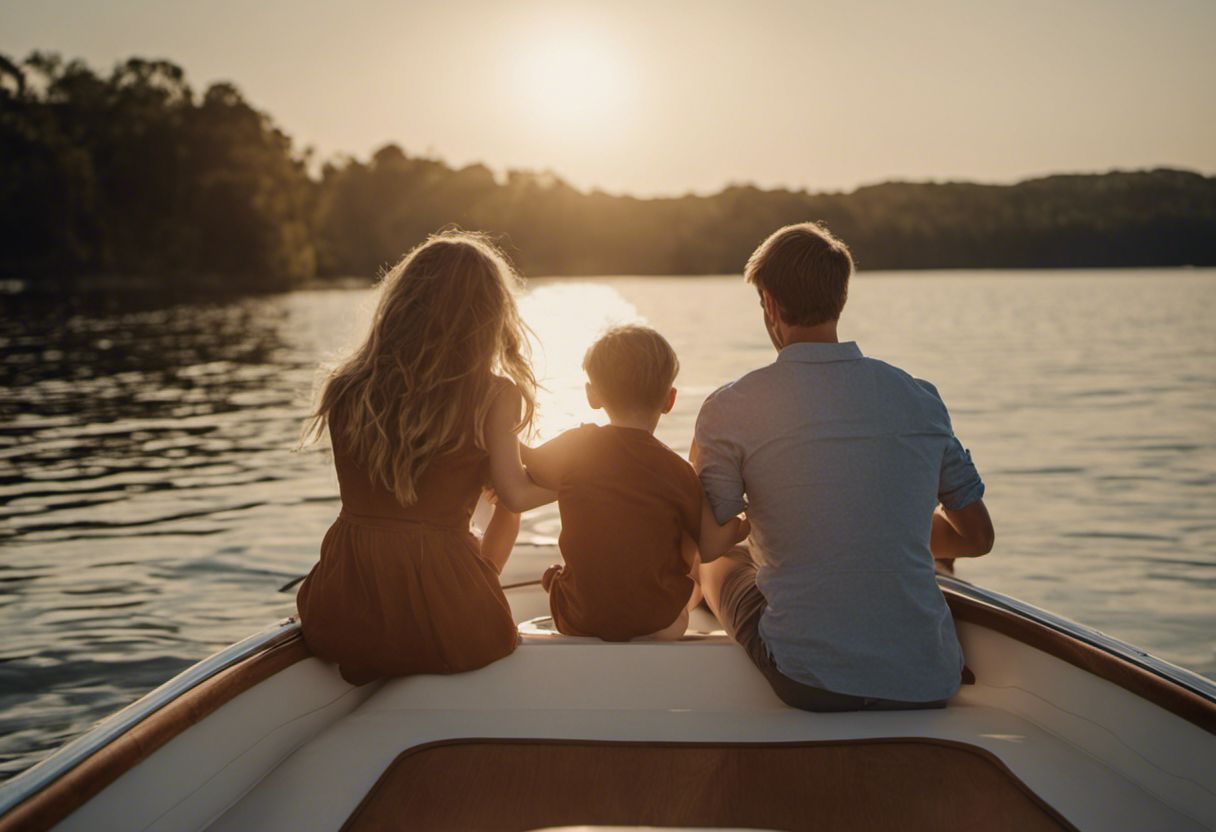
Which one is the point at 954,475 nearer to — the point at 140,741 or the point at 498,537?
the point at 498,537

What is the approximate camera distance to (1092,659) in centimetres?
247

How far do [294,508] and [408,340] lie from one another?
257 inches

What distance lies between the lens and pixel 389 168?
3066 inches

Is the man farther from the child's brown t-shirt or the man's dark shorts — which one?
the child's brown t-shirt

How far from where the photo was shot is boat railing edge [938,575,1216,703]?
2.27 meters

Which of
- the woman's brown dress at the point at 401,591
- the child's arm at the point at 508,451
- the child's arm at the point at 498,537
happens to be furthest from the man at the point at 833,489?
the child's arm at the point at 498,537

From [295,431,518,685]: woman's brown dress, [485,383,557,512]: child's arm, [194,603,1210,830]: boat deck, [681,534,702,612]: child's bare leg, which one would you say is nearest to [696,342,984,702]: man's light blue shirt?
[194,603,1210,830]: boat deck

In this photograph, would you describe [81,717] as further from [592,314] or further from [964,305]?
[964,305]

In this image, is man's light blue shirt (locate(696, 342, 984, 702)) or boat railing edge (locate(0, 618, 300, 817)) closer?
boat railing edge (locate(0, 618, 300, 817))

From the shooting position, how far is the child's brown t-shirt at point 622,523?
9.25ft

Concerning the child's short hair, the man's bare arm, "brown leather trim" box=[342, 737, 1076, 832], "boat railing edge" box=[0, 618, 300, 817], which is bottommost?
"brown leather trim" box=[342, 737, 1076, 832]

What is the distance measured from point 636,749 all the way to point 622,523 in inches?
24.9

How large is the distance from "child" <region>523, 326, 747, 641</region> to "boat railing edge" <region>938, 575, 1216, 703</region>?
0.73 meters

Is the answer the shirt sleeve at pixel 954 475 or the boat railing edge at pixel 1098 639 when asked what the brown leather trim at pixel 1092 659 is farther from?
the shirt sleeve at pixel 954 475
